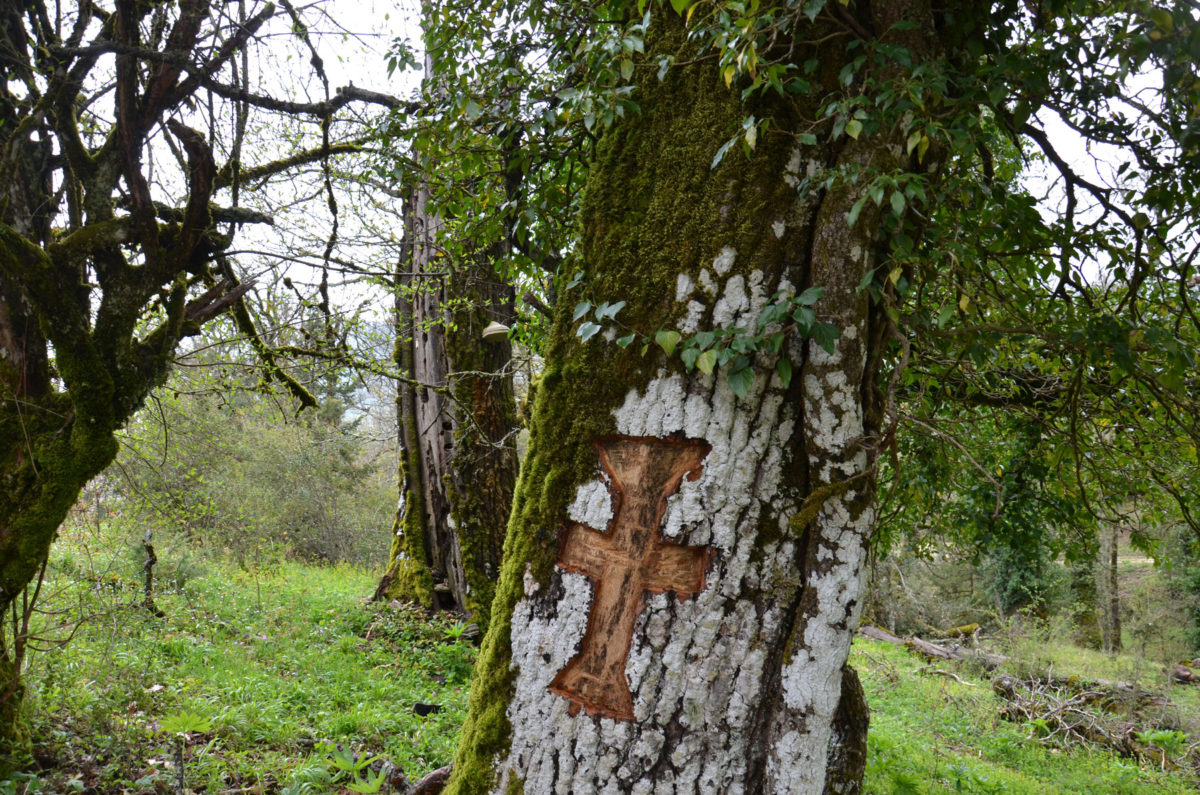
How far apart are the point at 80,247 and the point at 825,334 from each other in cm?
370

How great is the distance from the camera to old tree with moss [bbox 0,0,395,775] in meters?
3.26

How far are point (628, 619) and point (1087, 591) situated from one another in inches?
767

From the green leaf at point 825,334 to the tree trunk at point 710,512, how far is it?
130 mm

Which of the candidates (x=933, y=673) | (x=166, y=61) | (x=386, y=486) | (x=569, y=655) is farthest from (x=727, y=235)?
(x=386, y=486)

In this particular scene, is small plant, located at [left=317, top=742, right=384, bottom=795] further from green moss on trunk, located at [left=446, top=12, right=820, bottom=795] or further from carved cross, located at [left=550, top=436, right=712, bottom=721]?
carved cross, located at [left=550, top=436, right=712, bottom=721]

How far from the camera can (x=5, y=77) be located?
3457 mm

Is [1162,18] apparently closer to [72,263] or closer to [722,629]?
[722,629]

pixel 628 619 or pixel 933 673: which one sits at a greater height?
pixel 628 619

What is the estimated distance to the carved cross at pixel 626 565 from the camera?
1729 mm

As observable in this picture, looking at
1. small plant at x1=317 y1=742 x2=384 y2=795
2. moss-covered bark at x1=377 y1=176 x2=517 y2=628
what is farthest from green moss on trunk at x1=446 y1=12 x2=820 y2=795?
moss-covered bark at x1=377 y1=176 x2=517 y2=628

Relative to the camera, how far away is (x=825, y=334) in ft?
5.15

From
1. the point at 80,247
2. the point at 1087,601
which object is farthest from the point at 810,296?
the point at 1087,601

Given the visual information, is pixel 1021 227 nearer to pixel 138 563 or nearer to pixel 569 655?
pixel 569 655

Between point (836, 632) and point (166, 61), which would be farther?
point (166, 61)
